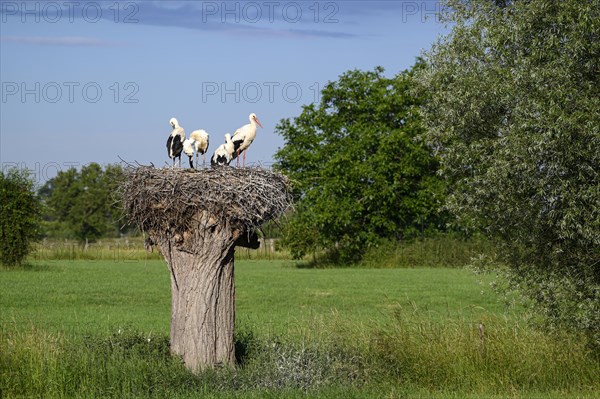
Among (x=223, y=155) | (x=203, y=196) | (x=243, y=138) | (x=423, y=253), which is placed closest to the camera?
(x=203, y=196)

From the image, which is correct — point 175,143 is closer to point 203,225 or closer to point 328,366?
point 203,225

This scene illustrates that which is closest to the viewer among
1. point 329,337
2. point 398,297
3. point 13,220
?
point 329,337

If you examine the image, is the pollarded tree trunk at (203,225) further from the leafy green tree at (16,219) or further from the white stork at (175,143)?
the leafy green tree at (16,219)

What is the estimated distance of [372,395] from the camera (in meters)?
13.2

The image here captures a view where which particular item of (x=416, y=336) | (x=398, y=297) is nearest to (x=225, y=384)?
(x=416, y=336)

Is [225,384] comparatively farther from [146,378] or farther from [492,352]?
[492,352]

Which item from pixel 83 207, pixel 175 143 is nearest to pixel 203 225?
pixel 175 143

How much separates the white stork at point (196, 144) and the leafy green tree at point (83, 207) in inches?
4182

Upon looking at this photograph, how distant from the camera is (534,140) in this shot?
14.7 meters

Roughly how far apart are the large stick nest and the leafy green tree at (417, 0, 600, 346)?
396 cm

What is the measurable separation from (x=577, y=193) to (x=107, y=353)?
7712 millimetres

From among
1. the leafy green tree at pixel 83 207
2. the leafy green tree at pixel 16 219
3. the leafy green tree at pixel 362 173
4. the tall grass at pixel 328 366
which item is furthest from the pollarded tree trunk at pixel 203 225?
the leafy green tree at pixel 83 207

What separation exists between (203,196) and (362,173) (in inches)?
1934

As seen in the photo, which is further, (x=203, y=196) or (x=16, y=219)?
(x=16, y=219)
